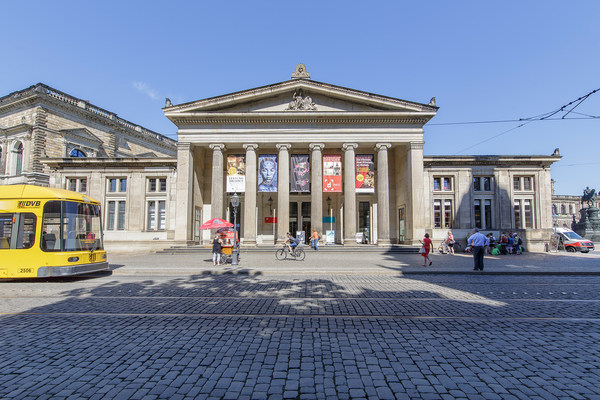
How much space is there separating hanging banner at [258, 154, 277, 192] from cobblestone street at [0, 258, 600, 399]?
17878 millimetres

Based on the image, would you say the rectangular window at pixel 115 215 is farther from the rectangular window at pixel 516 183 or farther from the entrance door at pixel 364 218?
the rectangular window at pixel 516 183

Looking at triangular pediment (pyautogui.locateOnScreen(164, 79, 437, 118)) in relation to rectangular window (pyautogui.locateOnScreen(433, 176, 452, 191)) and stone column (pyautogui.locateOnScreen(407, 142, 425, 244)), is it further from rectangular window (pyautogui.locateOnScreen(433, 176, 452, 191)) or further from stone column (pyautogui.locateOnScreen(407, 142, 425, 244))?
rectangular window (pyautogui.locateOnScreen(433, 176, 452, 191))

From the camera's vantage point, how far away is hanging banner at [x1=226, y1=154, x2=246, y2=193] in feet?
86.3

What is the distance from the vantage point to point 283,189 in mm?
26500

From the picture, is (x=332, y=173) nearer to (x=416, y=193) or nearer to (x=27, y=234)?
(x=416, y=193)

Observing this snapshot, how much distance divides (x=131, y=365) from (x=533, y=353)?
205 inches

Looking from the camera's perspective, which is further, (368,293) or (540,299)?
(368,293)

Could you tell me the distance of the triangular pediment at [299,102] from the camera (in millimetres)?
26203

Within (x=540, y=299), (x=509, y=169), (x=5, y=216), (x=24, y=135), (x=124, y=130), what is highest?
(x=124, y=130)

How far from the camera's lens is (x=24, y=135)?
1211 inches

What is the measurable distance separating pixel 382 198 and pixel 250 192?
1098cm

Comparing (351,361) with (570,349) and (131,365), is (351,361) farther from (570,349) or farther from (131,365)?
(570,349)

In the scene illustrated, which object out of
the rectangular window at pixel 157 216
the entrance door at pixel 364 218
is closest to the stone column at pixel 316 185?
the entrance door at pixel 364 218

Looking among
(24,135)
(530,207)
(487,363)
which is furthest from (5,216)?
(530,207)
